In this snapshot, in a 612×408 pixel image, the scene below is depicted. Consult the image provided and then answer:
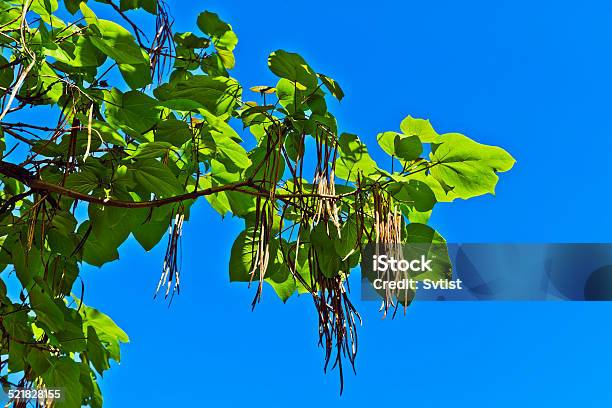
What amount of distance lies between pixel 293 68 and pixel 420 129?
23 cm

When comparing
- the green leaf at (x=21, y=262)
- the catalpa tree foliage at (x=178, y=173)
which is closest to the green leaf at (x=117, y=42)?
the catalpa tree foliage at (x=178, y=173)

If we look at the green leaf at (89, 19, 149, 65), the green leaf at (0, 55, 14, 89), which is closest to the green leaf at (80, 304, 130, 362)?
the green leaf at (0, 55, 14, 89)

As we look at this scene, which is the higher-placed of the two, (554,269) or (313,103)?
(554,269)

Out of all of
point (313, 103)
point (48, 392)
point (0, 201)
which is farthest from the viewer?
point (0, 201)

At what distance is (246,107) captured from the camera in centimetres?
137

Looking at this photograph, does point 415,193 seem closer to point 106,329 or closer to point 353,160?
point 353,160

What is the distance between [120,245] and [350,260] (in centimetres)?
47

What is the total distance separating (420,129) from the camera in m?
1.30

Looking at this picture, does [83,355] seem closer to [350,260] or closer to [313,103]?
[350,260]

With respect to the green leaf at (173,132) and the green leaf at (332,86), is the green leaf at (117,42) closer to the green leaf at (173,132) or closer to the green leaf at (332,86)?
the green leaf at (173,132)

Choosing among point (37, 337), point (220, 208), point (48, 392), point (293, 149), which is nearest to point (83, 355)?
point (37, 337)

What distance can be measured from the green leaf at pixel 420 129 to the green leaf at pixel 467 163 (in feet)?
0.05

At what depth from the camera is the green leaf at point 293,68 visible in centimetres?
123

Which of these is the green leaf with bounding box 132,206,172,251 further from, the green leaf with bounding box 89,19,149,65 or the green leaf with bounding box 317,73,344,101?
the green leaf with bounding box 317,73,344,101
